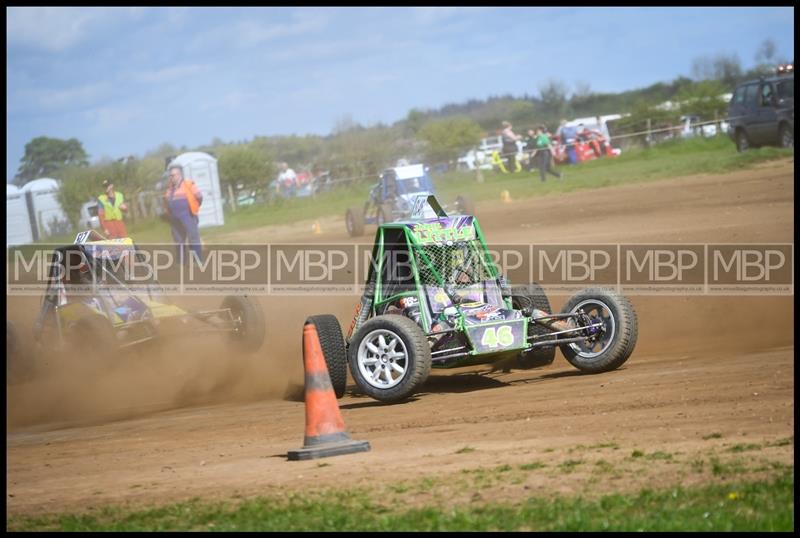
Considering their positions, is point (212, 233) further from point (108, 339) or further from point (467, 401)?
point (467, 401)

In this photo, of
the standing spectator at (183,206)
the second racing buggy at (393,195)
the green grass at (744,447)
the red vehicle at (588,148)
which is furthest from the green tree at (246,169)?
the green grass at (744,447)

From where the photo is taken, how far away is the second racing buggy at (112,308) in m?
13.1

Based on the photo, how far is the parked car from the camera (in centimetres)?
2859

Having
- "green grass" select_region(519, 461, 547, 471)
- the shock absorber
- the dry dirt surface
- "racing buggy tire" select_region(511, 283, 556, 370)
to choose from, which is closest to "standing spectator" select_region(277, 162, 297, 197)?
the dry dirt surface

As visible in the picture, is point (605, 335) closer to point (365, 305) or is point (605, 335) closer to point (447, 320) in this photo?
point (447, 320)

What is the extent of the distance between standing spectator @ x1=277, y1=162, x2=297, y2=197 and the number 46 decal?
109 feet

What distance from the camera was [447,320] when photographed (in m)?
10.1

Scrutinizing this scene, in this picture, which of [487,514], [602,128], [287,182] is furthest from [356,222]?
[487,514]

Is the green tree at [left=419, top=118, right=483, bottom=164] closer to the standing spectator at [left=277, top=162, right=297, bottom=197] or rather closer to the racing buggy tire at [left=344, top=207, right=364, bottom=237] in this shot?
the standing spectator at [left=277, top=162, right=297, bottom=197]

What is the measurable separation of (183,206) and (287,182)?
22106mm

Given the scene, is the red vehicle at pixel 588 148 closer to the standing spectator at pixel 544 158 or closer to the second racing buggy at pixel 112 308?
the standing spectator at pixel 544 158

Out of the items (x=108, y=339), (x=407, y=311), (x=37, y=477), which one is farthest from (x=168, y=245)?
(x=37, y=477)

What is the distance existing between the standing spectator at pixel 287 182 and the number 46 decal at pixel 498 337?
33332 mm

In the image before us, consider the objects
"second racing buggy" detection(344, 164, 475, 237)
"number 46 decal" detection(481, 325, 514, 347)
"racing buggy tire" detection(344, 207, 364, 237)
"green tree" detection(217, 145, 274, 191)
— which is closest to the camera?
"number 46 decal" detection(481, 325, 514, 347)
